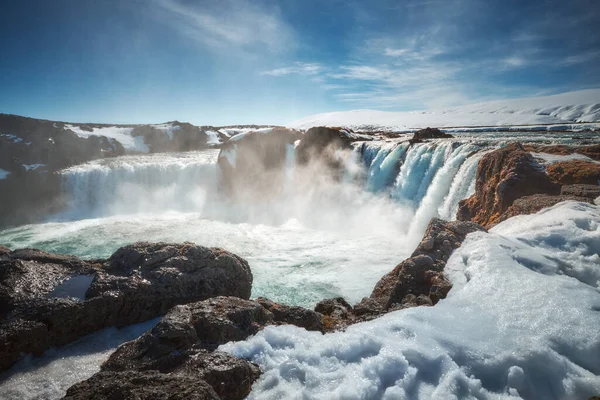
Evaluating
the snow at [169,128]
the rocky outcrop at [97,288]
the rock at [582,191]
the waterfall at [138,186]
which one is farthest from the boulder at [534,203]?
the snow at [169,128]

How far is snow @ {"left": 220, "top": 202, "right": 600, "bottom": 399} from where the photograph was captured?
3.18 meters

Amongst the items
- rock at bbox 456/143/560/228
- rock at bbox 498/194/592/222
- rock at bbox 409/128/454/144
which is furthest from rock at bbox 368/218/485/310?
rock at bbox 409/128/454/144

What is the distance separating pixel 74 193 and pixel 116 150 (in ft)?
74.9

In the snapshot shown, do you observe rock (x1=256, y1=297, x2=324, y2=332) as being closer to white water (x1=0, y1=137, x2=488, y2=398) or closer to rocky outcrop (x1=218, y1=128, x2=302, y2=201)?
white water (x1=0, y1=137, x2=488, y2=398)

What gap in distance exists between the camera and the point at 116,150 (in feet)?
160

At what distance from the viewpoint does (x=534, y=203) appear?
8.24 m

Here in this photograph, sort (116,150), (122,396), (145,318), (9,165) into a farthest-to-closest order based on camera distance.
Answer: (116,150)
(9,165)
(145,318)
(122,396)

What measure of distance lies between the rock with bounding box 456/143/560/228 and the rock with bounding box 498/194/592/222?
497 millimetres

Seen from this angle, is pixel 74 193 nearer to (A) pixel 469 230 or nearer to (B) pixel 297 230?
(B) pixel 297 230

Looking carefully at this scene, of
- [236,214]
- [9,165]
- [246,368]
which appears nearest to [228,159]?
[236,214]

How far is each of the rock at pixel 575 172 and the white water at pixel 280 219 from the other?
13.3 ft

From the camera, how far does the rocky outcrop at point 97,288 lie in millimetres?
5039

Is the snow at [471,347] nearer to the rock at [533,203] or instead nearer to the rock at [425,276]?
the rock at [425,276]

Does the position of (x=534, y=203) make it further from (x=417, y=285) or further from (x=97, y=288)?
(x=97, y=288)
